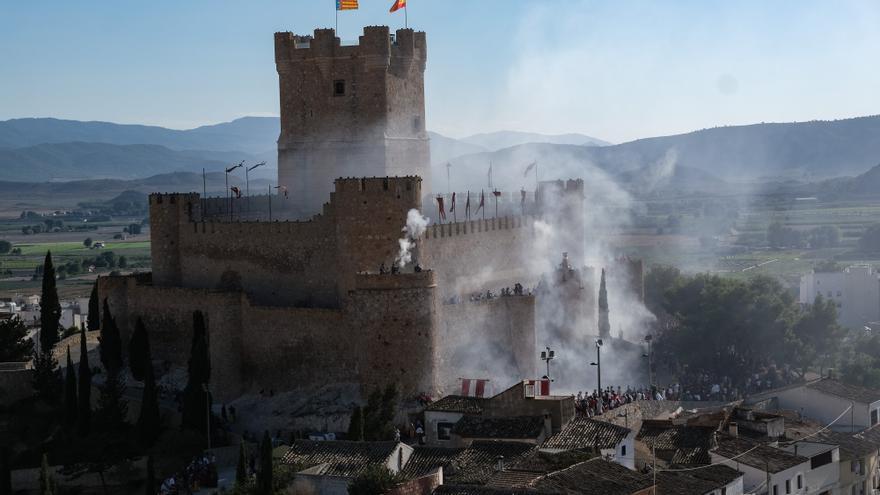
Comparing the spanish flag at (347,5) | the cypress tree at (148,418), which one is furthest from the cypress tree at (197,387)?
the spanish flag at (347,5)

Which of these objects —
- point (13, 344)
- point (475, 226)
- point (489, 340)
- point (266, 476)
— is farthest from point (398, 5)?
point (266, 476)

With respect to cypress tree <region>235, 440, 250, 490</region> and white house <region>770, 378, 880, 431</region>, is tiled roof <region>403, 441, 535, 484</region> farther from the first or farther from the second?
white house <region>770, 378, 880, 431</region>

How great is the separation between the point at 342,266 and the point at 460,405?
640 centimetres

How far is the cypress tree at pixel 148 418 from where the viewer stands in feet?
136

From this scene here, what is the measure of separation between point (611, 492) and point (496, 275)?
20354 millimetres

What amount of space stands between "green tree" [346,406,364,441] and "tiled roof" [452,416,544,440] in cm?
216

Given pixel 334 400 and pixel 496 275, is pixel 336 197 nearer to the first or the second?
pixel 334 400

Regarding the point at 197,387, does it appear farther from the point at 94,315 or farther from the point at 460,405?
the point at 94,315

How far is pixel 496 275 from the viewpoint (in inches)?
1912

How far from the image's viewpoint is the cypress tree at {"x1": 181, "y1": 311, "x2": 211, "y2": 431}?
4097 centimetres

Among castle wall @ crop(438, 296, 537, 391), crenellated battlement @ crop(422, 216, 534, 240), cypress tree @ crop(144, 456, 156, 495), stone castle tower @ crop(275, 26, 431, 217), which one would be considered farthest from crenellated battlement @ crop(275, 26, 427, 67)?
cypress tree @ crop(144, 456, 156, 495)

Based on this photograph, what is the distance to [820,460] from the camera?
3703 centimetres

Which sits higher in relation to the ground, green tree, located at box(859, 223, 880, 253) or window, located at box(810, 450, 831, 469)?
green tree, located at box(859, 223, 880, 253)

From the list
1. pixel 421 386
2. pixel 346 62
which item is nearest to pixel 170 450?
pixel 421 386
